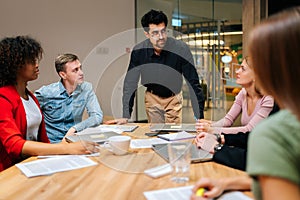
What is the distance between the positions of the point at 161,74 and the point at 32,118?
1.15 m

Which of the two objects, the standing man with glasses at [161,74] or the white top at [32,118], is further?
the standing man with glasses at [161,74]

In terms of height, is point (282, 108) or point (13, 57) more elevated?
point (13, 57)

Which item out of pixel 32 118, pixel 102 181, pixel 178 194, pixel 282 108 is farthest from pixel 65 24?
pixel 282 108

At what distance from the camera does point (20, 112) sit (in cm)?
162

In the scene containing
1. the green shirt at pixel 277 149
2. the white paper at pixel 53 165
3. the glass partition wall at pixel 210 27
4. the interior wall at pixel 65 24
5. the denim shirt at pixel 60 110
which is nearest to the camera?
the green shirt at pixel 277 149

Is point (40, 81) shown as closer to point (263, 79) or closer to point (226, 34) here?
point (226, 34)

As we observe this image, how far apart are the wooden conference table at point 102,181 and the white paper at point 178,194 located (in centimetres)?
3

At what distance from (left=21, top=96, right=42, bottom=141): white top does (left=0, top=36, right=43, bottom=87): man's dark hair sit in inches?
6.0

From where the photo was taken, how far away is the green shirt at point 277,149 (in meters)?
0.57

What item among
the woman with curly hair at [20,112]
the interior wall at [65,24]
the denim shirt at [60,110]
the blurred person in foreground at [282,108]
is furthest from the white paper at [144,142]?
the interior wall at [65,24]

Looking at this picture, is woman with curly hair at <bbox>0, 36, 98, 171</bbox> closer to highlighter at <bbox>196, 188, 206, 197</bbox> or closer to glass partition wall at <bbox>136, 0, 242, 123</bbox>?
highlighter at <bbox>196, 188, 206, 197</bbox>

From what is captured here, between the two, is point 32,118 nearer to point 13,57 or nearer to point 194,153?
point 13,57

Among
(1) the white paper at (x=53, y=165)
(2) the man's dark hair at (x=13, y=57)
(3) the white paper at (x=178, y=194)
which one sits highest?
(2) the man's dark hair at (x=13, y=57)

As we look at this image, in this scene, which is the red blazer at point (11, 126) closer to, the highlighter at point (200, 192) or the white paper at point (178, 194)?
the white paper at point (178, 194)
